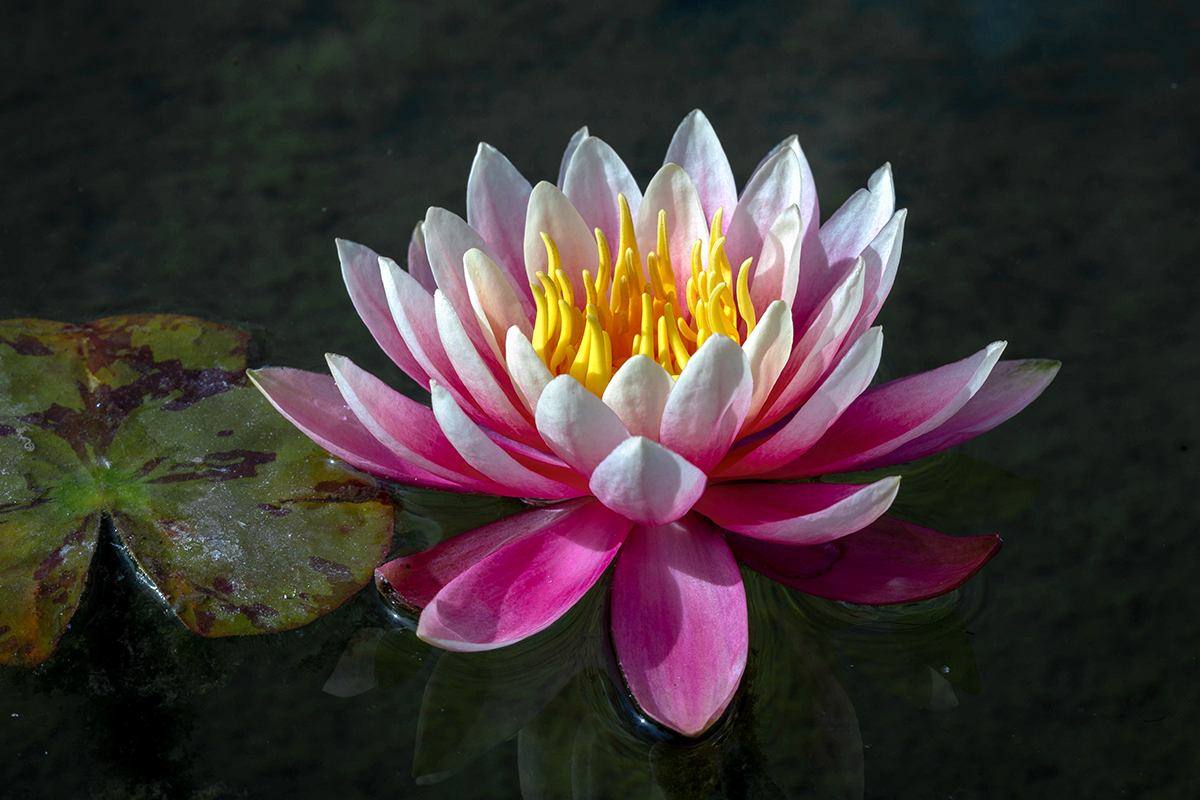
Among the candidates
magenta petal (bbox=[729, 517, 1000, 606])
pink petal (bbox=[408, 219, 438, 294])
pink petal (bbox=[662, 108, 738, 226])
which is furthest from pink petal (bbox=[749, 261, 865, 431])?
pink petal (bbox=[408, 219, 438, 294])

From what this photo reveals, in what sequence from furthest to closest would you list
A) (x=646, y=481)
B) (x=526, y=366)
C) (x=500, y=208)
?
(x=500, y=208) < (x=526, y=366) < (x=646, y=481)

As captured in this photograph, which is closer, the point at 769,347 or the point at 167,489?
the point at 769,347

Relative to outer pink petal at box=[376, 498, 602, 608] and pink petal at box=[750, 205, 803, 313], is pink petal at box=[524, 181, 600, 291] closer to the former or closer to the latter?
pink petal at box=[750, 205, 803, 313]

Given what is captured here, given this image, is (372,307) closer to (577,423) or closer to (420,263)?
(420,263)

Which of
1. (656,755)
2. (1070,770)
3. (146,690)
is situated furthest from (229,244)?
(1070,770)

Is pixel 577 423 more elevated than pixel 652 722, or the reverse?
pixel 577 423

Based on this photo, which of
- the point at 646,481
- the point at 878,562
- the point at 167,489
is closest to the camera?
the point at 646,481

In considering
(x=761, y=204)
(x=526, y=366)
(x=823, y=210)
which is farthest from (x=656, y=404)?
(x=823, y=210)

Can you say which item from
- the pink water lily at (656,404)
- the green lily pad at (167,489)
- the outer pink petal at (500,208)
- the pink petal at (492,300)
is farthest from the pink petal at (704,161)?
the green lily pad at (167,489)

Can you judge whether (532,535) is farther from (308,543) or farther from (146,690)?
(146,690)
